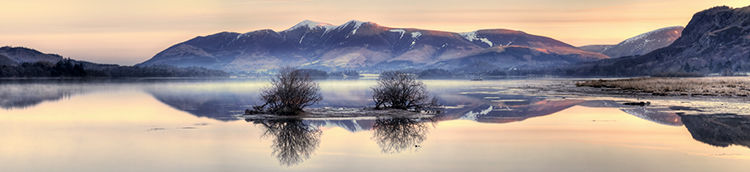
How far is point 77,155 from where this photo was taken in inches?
821

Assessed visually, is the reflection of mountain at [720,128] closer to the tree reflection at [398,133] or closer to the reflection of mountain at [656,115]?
the reflection of mountain at [656,115]

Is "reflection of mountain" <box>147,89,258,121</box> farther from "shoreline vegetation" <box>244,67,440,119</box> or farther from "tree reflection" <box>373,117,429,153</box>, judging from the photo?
"tree reflection" <box>373,117,429,153</box>

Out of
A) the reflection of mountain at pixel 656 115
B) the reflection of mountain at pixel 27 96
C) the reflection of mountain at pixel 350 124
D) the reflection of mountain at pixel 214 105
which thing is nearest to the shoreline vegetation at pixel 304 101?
the reflection of mountain at pixel 214 105

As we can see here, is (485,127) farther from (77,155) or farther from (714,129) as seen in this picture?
(77,155)

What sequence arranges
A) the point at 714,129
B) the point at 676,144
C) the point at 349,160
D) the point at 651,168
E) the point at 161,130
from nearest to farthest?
the point at 651,168, the point at 349,160, the point at 676,144, the point at 714,129, the point at 161,130

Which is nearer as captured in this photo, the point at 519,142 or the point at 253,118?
the point at 519,142

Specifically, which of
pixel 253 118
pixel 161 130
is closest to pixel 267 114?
pixel 253 118

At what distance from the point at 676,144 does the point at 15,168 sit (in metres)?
19.3

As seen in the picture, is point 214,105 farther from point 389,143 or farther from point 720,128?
point 720,128

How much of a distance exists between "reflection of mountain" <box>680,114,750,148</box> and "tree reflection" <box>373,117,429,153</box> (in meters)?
9.60

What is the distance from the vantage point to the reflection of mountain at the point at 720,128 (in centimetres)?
2312

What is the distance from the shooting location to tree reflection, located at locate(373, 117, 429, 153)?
2259cm

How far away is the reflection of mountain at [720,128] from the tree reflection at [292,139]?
42.4 ft

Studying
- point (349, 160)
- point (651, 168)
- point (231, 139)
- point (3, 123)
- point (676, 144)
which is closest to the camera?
point (651, 168)
